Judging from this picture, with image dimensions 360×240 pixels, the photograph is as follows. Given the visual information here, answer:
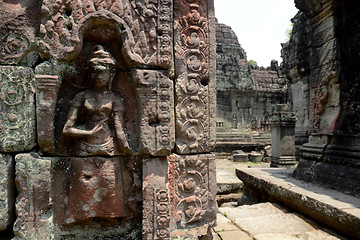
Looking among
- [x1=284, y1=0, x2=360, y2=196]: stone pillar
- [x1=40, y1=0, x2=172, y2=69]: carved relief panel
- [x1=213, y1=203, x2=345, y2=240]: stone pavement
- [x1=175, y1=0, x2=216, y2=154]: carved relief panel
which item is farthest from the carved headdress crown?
[x1=284, y1=0, x2=360, y2=196]: stone pillar

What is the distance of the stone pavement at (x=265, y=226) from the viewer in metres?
2.71

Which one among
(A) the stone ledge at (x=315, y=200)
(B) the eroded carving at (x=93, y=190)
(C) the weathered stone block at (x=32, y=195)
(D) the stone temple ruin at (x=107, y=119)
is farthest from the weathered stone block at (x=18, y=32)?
(A) the stone ledge at (x=315, y=200)

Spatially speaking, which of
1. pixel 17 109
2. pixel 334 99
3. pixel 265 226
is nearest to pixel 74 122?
pixel 17 109

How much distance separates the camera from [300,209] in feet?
11.0

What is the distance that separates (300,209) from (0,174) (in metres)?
3.56

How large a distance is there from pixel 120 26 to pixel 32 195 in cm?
164

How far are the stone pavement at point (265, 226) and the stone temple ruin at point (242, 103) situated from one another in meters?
9.75

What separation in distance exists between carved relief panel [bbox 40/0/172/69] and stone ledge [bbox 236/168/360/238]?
8.21 feet

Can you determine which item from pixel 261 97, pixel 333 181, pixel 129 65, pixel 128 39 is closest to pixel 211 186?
pixel 129 65

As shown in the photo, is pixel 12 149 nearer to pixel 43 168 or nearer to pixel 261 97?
pixel 43 168

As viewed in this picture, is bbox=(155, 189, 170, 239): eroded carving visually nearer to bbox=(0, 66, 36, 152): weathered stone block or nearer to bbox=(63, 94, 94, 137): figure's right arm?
bbox=(63, 94, 94, 137): figure's right arm

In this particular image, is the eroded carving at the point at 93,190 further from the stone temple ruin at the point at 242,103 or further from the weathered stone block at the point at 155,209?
the stone temple ruin at the point at 242,103

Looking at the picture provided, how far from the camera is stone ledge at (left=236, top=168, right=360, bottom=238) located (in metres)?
2.61

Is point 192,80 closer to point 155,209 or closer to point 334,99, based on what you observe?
point 155,209
